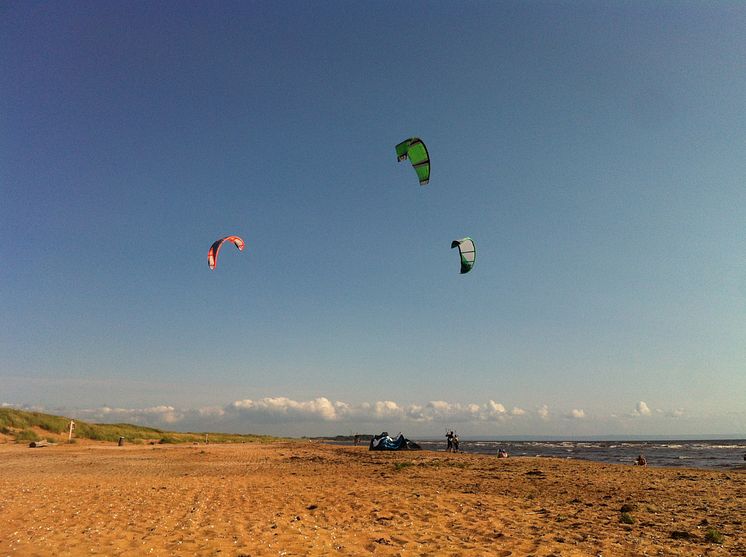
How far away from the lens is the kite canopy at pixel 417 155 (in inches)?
752

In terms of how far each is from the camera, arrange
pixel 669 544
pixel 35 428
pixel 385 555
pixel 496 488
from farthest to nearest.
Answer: pixel 35 428, pixel 496 488, pixel 669 544, pixel 385 555

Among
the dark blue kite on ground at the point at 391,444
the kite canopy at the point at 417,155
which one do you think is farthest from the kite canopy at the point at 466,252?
the dark blue kite on ground at the point at 391,444

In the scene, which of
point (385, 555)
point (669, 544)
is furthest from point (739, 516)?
point (385, 555)

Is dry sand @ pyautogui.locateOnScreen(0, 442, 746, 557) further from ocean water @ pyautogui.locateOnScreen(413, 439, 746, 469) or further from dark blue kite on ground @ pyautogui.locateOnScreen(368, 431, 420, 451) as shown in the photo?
dark blue kite on ground @ pyautogui.locateOnScreen(368, 431, 420, 451)

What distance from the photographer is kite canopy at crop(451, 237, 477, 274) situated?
22562 mm

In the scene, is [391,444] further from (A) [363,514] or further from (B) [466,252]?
(A) [363,514]

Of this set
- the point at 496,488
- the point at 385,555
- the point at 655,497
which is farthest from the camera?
the point at 496,488

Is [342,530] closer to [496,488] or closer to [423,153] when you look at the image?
[496,488]

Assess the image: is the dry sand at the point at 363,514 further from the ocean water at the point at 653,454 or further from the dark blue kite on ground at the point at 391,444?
the dark blue kite on ground at the point at 391,444

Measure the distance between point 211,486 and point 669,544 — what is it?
1225 cm

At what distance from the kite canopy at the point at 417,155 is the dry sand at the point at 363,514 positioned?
11.9m

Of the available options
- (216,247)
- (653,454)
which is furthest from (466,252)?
(653,454)

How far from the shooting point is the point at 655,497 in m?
13.1

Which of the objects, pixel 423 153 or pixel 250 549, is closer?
pixel 250 549
